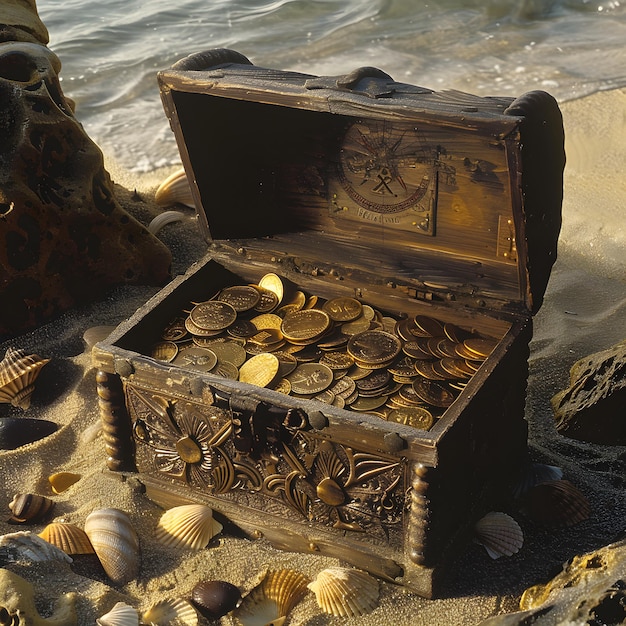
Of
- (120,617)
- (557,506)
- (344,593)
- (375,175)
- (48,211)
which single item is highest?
(375,175)

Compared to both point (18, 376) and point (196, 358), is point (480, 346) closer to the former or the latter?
point (196, 358)

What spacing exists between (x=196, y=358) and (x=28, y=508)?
0.78m

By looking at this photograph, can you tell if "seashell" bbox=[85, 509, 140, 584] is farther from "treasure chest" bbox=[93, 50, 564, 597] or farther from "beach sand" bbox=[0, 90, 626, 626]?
"treasure chest" bbox=[93, 50, 564, 597]

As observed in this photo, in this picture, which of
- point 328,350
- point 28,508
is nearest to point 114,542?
point 28,508

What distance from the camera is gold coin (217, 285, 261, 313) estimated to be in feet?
11.0

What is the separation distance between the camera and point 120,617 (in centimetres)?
256

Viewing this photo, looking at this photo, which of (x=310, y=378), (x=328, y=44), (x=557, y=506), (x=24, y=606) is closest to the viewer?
(x=24, y=606)

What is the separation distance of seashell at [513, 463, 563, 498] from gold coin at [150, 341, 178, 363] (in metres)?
1.31

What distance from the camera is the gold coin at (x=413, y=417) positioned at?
2.78m

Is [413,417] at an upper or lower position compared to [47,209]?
lower

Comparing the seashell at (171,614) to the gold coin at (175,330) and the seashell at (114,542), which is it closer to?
the seashell at (114,542)

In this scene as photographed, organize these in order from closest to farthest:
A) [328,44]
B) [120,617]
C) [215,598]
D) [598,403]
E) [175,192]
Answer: [120,617] < [215,598] < [598,403] < [175,192] < [328,44]

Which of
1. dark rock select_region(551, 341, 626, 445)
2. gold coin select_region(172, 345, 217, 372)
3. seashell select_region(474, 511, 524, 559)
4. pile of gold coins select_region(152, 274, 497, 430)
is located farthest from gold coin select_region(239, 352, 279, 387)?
dark rock select_region(551, 341, 626, 445)

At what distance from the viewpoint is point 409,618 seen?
263 centimetres
